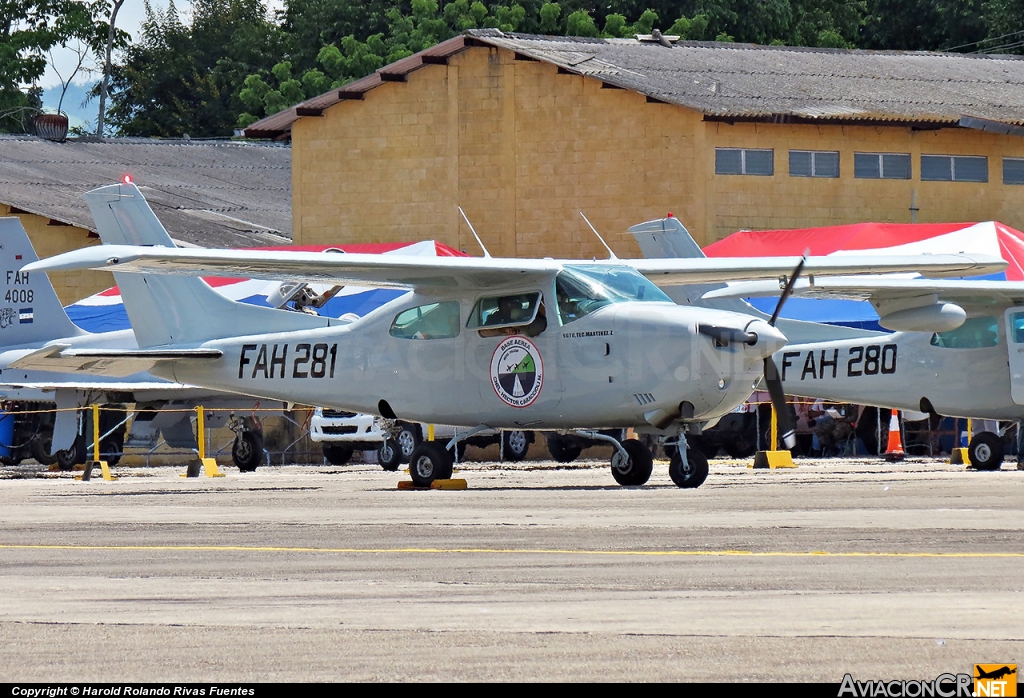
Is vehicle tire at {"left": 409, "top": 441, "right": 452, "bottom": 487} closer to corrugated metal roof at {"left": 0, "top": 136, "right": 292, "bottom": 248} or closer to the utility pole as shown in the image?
corrugated metal roof at {"left": 0, "top": 136, "right": 292, "bottom": 248}

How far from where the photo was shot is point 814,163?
39.7 metres

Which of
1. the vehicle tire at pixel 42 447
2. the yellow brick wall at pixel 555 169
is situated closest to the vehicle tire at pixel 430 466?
the vehicle tire at pixel 42 447

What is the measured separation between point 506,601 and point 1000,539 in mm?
4258

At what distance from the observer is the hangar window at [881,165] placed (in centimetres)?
3991

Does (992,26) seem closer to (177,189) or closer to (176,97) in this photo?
(177,189)

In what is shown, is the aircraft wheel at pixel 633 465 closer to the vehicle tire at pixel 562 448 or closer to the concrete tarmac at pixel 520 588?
the concrete tarmac at pixel 520 588

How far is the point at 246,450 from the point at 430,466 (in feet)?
29.7

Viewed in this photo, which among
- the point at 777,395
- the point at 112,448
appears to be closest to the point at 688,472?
the point at 777,395

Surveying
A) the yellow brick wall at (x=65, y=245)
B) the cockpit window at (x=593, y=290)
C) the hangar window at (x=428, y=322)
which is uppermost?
the yellow brick wall at (x=65, y=245)

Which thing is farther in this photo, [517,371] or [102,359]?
[102,359]

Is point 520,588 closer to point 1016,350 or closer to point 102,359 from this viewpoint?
point 102,359

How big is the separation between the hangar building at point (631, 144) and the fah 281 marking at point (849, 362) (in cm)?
1453

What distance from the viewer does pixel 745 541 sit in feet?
36.2

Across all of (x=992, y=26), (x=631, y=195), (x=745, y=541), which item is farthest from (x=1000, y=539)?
(x=992, y=26)
